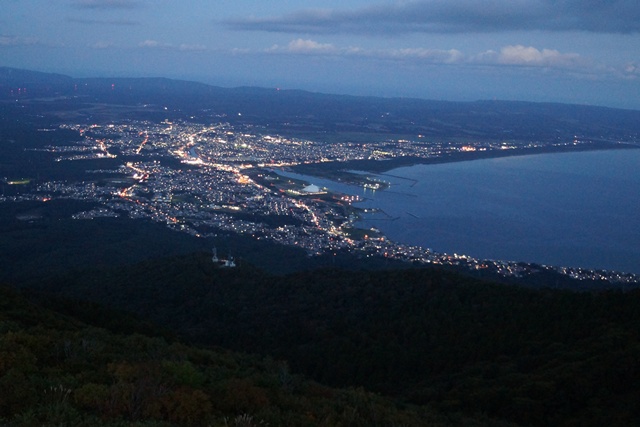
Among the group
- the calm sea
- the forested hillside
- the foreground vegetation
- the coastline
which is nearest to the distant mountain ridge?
the coastline

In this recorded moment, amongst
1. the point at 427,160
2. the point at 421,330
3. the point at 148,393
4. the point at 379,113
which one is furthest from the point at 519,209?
the point at 379,113

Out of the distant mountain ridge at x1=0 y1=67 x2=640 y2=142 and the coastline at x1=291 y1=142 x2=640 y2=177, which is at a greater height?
the distant mountain ridge at x1=0 y1=67 x2=640 y2=142

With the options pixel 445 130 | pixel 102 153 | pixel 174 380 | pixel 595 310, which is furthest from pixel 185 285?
pixel 445 130

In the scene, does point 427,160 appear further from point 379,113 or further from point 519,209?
point 379,113

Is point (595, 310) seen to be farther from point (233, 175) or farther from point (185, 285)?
A: point (233, 175)

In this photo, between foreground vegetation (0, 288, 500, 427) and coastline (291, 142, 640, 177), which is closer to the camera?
foreground vegetation (0, 288, 500, 427)

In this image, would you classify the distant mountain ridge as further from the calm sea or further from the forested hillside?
the forested hillside
